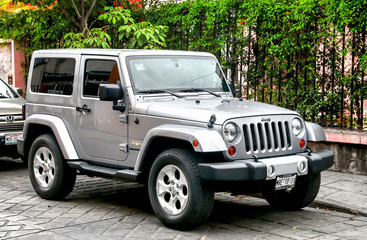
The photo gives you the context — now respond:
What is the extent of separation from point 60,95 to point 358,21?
4.72 m

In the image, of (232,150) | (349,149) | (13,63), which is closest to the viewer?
(232,150)

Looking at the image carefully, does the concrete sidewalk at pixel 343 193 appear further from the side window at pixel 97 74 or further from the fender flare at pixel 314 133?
the side window at pixel 97 74

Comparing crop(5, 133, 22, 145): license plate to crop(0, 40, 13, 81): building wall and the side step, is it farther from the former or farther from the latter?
crop(0, 40, 13, 81): building wall

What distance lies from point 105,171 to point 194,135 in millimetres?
1665

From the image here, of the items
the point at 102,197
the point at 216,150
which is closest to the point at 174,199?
the point at 216,150

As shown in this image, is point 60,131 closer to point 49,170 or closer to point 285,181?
point 49,170

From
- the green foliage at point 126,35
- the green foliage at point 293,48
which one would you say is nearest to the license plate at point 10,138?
the green foliage at point 126,35

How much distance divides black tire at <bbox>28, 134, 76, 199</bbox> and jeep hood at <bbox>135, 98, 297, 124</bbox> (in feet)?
4.90

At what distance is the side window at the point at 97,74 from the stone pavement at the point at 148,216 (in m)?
1.48

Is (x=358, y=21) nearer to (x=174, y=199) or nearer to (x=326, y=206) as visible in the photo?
(x=326, y=206)

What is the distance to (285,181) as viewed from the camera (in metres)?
6.49

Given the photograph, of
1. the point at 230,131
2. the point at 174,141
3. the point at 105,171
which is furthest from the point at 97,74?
the point at 230,131

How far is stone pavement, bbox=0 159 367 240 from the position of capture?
640 cm

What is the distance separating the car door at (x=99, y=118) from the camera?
7.33m
